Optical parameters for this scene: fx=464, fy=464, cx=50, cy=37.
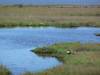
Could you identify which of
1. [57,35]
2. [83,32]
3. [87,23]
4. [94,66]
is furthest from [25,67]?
[87,23]

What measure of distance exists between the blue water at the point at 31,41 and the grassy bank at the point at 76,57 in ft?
3.50

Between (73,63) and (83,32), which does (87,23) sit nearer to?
(83,32)

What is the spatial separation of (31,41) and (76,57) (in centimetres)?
1495

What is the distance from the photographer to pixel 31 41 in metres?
47.3

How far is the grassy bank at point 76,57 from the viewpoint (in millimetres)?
26516

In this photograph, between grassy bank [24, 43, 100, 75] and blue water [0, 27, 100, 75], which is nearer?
grassy bank [24, 43, 100, 75]

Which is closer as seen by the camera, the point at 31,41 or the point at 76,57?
the point at 76,57

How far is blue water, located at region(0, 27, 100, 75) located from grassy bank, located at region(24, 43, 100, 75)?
1067 millimetres

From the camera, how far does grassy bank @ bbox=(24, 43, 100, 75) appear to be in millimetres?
26516

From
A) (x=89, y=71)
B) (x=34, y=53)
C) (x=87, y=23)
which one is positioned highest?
(x=89, y=71)

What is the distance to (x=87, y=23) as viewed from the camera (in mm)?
65875

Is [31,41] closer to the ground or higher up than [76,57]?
closer to the ground

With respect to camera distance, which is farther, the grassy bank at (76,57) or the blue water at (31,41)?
the blue water at (31,41)

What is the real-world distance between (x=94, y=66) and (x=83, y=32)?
28.8 m
